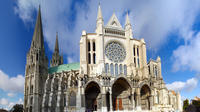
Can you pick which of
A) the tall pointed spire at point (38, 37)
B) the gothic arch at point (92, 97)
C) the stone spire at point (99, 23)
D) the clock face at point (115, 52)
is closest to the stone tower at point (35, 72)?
the tall pointed spire at point (38, 37)

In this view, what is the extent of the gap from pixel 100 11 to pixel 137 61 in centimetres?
1485

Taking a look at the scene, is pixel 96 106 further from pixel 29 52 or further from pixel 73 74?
pixel 29 52

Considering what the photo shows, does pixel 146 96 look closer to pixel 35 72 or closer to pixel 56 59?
pixel 35 72

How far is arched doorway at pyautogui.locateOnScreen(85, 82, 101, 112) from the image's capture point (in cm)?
3479

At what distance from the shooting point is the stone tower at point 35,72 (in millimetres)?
47644

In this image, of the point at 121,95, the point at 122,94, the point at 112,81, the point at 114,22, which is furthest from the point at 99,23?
the point at 121,95

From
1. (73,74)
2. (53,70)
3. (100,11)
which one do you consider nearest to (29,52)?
(53,70)

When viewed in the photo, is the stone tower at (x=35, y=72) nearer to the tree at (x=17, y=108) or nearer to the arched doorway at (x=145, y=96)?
the tree at (x=17, y=108)

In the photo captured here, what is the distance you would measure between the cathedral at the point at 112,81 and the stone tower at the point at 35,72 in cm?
139

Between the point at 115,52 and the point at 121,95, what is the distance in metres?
9.73

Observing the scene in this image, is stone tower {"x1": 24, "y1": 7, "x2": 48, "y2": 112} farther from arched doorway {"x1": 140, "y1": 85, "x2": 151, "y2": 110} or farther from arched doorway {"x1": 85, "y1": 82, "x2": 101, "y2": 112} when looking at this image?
arched doorway {"x1": 140, "y1": 85, "x2": 151, "y2": 110}

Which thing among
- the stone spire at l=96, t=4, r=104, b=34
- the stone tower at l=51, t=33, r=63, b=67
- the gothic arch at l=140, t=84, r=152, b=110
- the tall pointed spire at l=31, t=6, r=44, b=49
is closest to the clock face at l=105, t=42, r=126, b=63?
the stone spire at l=96, t=4, r=104, b=34

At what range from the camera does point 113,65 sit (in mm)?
37531

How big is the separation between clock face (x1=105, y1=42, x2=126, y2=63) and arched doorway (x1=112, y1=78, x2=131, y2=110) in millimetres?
5347
